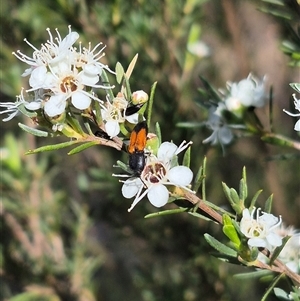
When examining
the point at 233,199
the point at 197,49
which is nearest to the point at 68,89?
the point at 233,199

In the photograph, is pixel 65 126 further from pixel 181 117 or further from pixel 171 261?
pixel 171 261

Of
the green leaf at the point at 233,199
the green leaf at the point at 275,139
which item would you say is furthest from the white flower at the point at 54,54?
the green leaf at the point at 275,139

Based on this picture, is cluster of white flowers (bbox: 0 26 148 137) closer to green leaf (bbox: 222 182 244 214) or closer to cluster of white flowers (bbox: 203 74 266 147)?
green leaf (bbox: 222 182 244 214)

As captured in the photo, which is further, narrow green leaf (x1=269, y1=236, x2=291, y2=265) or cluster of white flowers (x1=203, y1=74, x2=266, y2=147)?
cluster of white flowers (x1=203, y1=74, x2=266, y2=147)

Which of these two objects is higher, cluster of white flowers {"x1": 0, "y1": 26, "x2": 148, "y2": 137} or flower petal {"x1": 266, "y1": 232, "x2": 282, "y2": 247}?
cluster of white flowers {"x1": 0, "y1": 26, "x2": 148, "y2": 137}

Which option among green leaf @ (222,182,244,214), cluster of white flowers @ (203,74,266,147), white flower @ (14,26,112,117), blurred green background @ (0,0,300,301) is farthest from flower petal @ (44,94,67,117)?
blurred green background @ (0,0,300,301)

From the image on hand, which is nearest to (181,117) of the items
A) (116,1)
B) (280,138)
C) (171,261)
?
(116,1)
